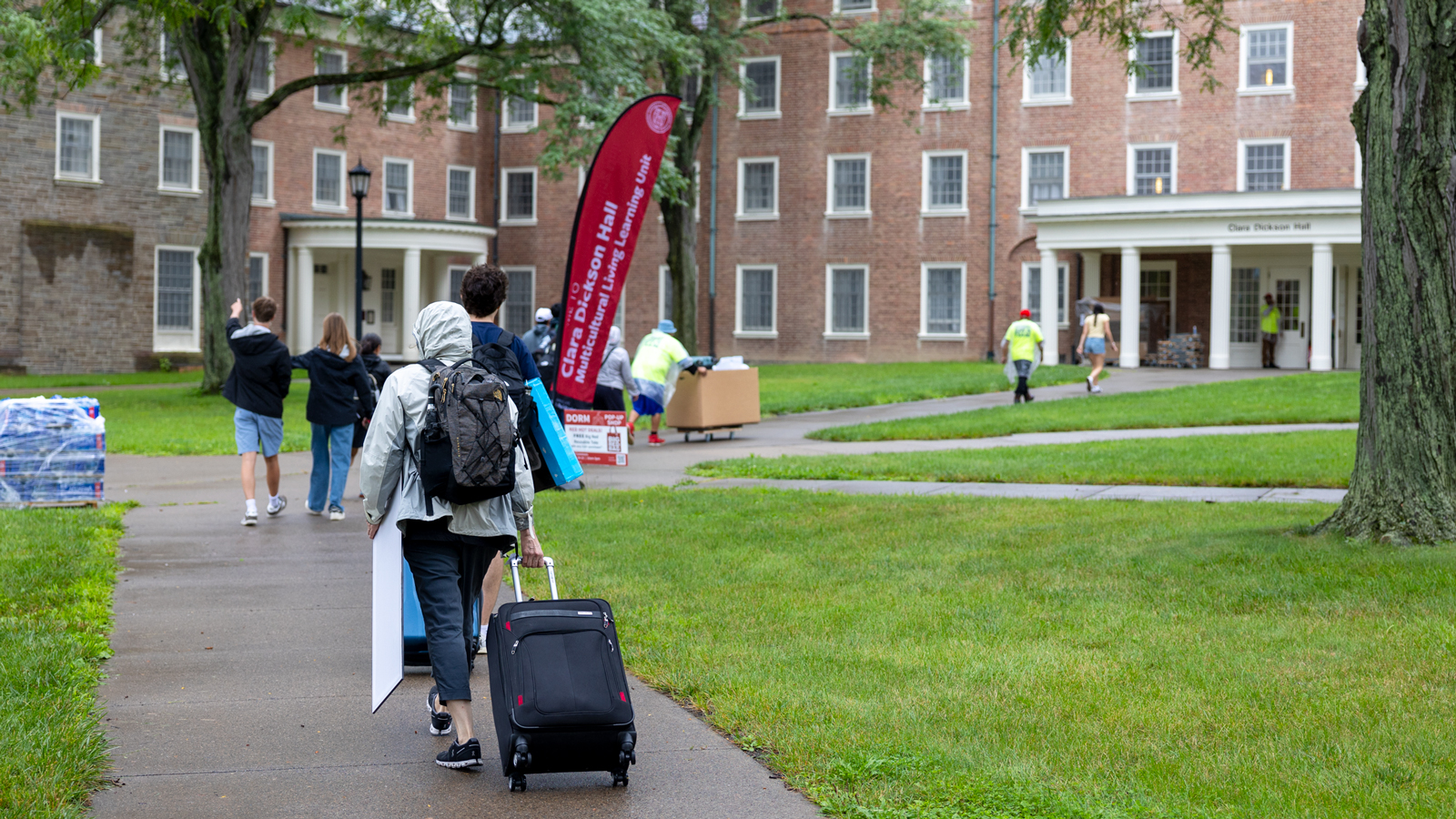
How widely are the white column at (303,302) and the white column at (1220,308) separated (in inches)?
977

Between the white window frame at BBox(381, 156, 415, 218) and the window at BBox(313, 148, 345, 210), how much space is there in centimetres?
91

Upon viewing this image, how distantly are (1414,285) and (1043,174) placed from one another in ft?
112

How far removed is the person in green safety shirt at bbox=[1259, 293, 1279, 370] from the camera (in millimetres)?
37719

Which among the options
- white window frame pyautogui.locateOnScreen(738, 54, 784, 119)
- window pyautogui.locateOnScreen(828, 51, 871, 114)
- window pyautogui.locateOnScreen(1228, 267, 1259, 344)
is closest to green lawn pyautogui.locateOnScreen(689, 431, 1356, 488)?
window pyautogui.locateOnScreen(1228, 267, 1259, 344)

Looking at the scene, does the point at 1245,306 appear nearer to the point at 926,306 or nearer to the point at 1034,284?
the point at 1034,284

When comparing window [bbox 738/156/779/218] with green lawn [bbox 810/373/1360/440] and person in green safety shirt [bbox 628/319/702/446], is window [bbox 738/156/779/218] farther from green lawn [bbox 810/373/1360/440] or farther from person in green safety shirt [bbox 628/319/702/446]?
person in green safety shirt [bbox 628/319/702/446]

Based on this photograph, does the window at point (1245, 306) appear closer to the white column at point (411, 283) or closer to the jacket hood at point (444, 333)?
the white column at point (411, 283)

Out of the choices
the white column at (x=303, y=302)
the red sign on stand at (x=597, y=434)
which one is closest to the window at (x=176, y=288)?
the white column at (x=303, y=302)

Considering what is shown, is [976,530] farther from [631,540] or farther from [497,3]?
[497,3]

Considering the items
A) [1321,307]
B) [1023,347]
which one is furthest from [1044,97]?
[1023,347]

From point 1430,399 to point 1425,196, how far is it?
4.08 ft

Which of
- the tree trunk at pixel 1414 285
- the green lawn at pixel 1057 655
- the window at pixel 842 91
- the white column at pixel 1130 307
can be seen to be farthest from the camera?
the window at pixel 842 91

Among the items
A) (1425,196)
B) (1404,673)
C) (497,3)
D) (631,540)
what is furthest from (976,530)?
(497,3)

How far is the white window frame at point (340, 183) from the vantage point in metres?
42.9
